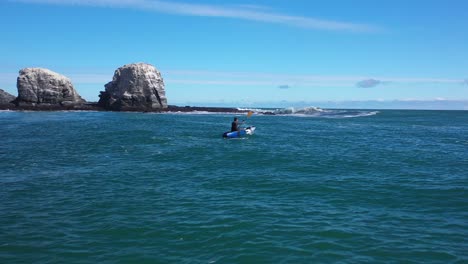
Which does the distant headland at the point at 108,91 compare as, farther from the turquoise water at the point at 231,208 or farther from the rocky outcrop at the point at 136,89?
the turquoise water at the point at 231,208

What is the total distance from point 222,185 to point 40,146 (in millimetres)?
23430

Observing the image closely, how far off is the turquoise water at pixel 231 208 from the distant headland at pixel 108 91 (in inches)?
2986

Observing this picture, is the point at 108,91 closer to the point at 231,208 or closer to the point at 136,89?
the point at 136,89

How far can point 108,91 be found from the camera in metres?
113

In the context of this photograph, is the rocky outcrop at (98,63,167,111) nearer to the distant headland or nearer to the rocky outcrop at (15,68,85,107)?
the distant headland

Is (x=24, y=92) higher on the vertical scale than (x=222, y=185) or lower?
higher

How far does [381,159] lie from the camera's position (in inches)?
1218

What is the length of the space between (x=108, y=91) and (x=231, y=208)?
342 ft

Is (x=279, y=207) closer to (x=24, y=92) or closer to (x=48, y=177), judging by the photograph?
(x=48, y=177)

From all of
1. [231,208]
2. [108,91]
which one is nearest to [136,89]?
[108,91]

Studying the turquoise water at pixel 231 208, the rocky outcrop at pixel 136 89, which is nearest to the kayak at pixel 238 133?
the turquoise water at pixel 231 208

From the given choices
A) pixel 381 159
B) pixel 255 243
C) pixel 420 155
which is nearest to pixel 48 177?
pixel 255 243

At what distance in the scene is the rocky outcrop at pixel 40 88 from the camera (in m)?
103

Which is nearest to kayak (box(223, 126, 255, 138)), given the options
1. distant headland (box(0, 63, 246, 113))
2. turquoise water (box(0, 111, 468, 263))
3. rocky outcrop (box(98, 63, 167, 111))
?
turquoise water (box(0, 111, 468, 263))
